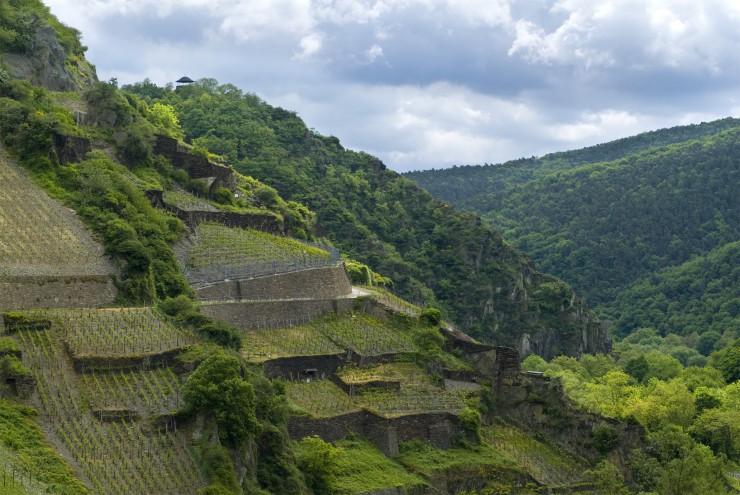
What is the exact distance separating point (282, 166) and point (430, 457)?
243 ft

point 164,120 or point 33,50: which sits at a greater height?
point 33,50

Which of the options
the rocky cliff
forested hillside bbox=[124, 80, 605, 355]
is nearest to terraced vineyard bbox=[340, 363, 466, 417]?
the rocky cliff

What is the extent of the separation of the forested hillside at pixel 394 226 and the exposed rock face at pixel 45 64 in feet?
134

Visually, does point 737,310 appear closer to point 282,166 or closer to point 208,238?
point 282,166

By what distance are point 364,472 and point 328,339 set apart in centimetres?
1258

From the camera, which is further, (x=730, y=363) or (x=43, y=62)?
(x=730, y=363)

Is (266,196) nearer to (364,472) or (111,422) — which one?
(364,472)

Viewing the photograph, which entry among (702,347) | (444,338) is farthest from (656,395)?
(702,347)

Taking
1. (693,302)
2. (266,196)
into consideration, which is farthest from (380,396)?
(693,302)

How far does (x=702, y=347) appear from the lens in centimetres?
15912

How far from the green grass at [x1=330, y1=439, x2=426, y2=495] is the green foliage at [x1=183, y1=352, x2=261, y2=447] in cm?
620

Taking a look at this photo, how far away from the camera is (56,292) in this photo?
55000 millimetres

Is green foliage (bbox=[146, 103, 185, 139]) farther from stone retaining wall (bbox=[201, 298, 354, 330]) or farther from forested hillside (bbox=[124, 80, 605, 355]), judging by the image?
stone retaining wall (bbox=[201, 298, 354, 330])

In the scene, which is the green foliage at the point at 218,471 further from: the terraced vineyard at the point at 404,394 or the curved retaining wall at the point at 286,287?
the curved retaining wall at the point at 286,287
